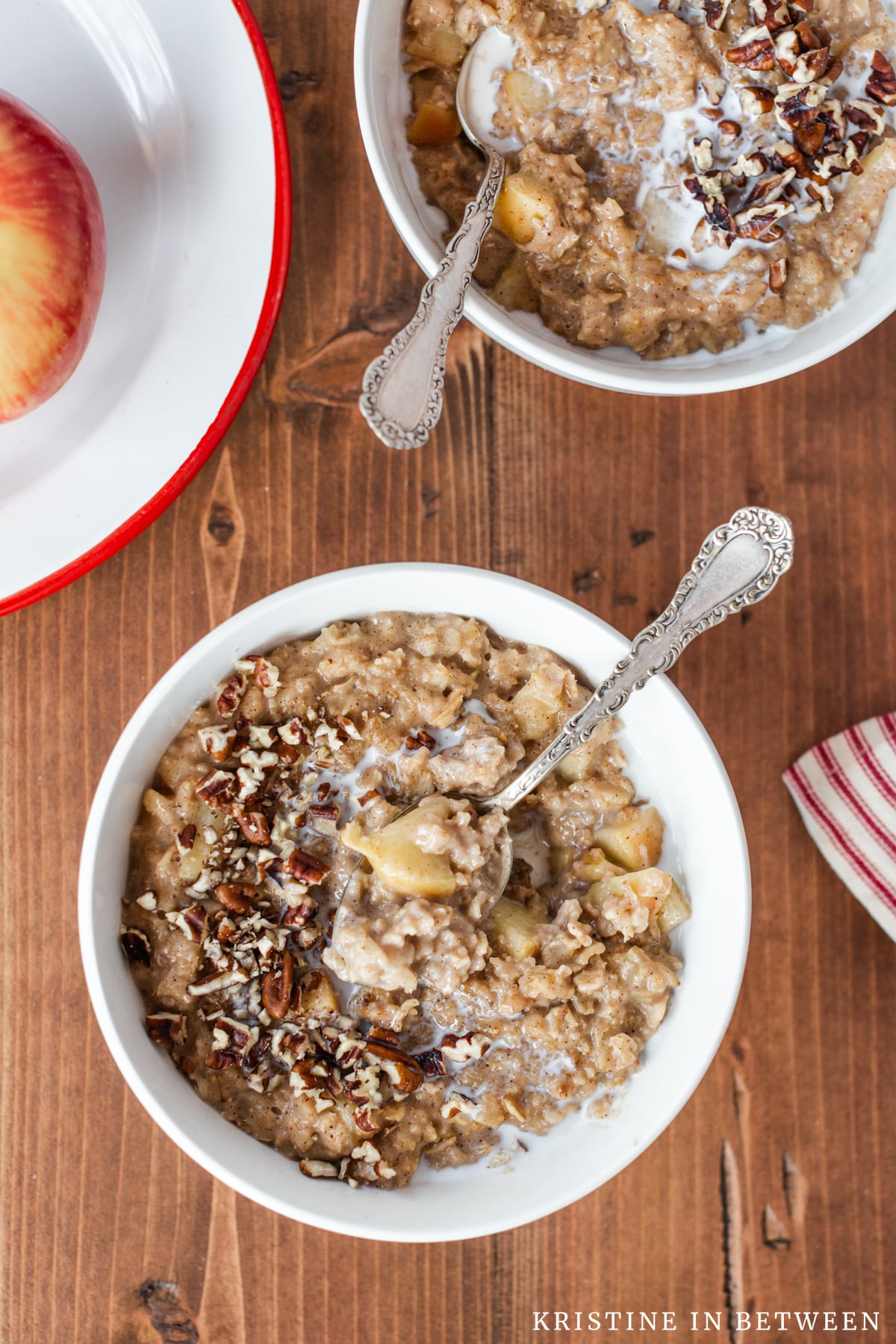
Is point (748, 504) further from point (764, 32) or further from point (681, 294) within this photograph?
point (764, 32)

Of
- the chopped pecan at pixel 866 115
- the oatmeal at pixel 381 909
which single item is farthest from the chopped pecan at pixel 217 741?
the chopped pecan at pixel 866 115

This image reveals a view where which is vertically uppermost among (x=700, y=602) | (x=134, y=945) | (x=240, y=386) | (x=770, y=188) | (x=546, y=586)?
(x=770, y=188)

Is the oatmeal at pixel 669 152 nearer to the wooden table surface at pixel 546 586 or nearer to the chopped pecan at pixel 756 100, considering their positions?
the chopped pecan at pixel 756 100

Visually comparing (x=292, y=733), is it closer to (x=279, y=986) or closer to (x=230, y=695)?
(x=230, y=695)

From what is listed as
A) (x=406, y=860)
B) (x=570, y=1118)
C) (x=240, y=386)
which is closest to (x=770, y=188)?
(x=240, y=386)

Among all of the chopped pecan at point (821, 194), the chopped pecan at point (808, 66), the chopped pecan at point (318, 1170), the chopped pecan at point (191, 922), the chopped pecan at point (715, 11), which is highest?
the chopped pecan at point (715, 11)

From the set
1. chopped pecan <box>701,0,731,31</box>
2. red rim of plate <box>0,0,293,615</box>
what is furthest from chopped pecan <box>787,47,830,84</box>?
red rim of plate <box>0,0,293,615</box>
